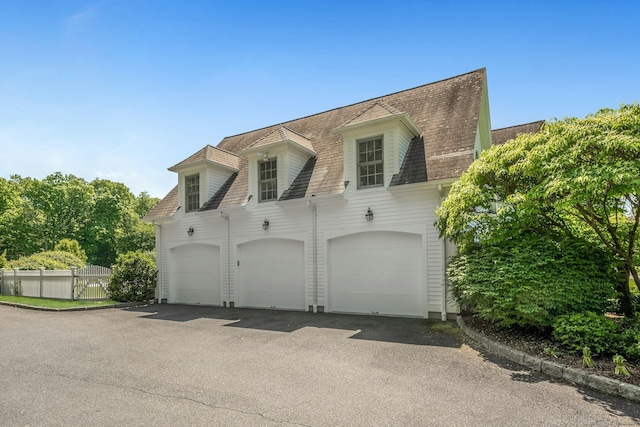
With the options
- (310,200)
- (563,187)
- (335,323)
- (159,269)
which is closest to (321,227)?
(310,200)

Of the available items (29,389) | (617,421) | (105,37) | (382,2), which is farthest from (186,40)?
(617,421)

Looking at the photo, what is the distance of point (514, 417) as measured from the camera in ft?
12.0

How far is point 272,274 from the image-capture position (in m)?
11.7

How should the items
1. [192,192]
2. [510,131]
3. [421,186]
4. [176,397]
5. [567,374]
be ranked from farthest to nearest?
[510,131], [192,192], [421,186], [567,374], [176,397]

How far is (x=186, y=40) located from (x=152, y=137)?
14.1ft

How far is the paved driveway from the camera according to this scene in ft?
12.3

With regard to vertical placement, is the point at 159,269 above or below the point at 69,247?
below

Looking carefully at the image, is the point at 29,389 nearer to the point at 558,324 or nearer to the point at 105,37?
the point at 105,37

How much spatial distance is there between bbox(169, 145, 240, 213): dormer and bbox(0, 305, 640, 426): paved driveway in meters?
6.45

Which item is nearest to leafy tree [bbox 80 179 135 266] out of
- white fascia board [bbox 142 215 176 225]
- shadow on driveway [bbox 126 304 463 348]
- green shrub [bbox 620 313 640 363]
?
white fascia board [bbox 142 215 176 225]

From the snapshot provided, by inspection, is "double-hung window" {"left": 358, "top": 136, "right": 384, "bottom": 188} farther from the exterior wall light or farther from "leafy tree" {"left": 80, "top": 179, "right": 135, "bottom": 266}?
"leafy tree" {"left": 80, "top": 179, "right": 135, "bottom": 266}

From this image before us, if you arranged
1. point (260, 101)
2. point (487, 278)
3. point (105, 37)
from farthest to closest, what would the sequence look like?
point (260, 101) → point (105, 37) → point (487, 278)

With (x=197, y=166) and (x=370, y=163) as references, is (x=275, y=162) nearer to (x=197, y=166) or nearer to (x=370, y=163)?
(x=197, y=166)

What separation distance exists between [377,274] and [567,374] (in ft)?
17.9
